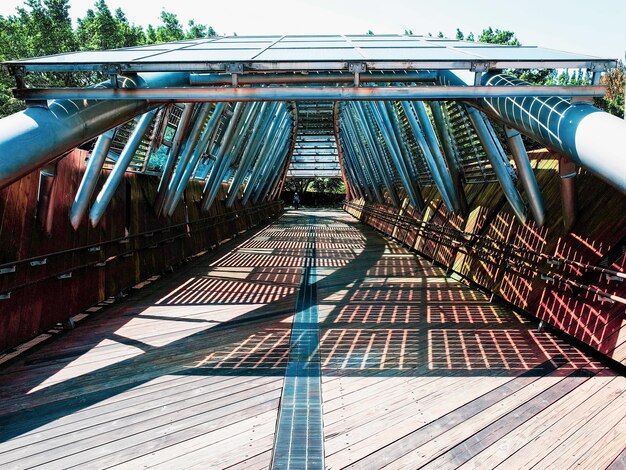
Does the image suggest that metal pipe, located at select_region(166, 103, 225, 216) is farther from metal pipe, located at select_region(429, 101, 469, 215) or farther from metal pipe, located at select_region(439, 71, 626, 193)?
metal pipe, located at select_region(439, 71, 626, 193)

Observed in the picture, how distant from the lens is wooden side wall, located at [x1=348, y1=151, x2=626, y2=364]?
16.9 feet

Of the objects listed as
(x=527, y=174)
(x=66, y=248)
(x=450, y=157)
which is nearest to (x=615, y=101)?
(x=450, y=157)

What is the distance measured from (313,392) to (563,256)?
3.73m

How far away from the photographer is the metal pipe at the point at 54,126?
4051 mm

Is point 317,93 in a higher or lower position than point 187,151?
lower

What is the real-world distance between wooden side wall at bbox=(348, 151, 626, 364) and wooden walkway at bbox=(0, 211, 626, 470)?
0.33 metres

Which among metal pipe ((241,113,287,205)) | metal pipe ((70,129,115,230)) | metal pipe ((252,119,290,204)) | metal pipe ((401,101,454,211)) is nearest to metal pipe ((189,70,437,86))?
metal pipe ((70,129,115,230))

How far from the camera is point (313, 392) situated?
4.55 m

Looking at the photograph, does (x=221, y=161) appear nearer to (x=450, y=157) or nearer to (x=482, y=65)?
(x=450, y=157)

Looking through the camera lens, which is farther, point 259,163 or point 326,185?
point 326,185

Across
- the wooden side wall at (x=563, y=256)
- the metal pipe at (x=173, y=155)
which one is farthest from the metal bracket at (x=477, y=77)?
the metal pipe at (x=173, y=155)

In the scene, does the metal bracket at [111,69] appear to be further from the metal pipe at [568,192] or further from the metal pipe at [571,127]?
the metal pipe at [568,192]

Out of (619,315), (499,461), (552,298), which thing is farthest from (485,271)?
(499,461)

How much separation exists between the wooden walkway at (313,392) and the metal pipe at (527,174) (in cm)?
156
